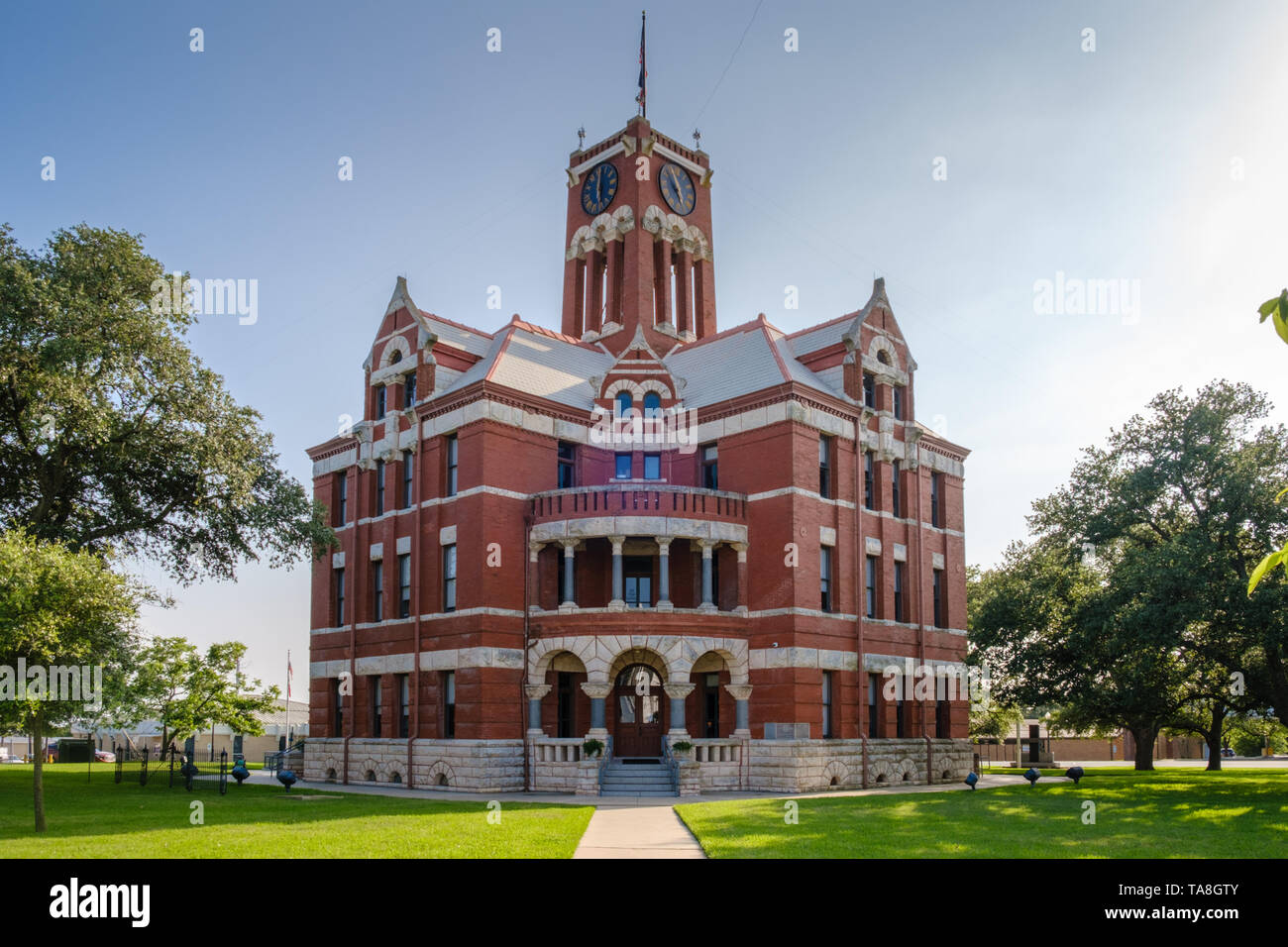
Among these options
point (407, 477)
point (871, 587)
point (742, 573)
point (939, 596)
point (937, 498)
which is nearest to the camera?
point (742, 573)

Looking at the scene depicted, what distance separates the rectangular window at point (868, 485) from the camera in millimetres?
38781

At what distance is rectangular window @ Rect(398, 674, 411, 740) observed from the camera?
3725 centimetres

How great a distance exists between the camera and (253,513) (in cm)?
3531

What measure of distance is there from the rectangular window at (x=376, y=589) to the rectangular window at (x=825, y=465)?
15754mm

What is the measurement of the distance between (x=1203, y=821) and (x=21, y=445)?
32783 mm

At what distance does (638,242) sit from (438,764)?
75.2 ft

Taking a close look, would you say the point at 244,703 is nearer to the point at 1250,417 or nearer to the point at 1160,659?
the point at 1160,659

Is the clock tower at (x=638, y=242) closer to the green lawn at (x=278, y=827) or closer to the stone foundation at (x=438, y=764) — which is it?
the stone foundation at (x=438, y=764)

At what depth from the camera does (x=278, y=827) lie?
2242cm

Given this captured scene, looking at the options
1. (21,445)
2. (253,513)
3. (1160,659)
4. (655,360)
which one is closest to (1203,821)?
(1160,659)

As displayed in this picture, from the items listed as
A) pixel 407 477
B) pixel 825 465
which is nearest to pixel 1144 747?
pixel 825 465

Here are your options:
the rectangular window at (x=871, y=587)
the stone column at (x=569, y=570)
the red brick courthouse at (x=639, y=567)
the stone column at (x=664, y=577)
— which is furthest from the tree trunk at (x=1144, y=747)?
the stone column at (x=569, y=570)

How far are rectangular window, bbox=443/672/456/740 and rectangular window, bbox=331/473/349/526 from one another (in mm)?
8787

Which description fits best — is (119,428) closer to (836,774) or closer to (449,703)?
(449,703)
